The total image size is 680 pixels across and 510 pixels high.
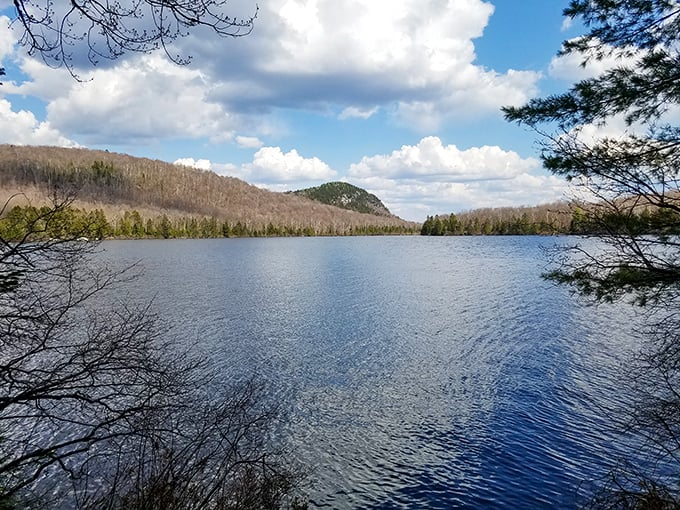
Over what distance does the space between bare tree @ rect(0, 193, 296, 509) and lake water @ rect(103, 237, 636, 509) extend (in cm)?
183

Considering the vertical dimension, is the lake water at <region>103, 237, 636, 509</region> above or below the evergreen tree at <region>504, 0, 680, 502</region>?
below

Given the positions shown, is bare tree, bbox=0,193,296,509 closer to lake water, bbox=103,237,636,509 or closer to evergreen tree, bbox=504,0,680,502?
lake water, bbox=103,237,636,509

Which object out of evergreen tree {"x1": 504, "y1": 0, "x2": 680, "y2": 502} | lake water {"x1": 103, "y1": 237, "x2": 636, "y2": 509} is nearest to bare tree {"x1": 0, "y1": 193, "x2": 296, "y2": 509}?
lake water {"x1": 103, "y1": 237, "x2": 636, "y2": 509}

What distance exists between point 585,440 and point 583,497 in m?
2.91

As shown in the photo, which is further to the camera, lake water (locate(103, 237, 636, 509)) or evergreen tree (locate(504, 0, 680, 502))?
lake water (locate(103, 237, 636, 509))

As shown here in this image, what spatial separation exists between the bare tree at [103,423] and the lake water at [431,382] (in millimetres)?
1825

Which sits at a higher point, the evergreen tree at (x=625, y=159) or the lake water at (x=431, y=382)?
the evergreen tree at (x=625, y=159)

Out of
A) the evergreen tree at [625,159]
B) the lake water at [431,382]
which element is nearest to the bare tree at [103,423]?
the lake water at [431,382]

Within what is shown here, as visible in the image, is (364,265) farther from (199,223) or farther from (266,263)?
(199,223)

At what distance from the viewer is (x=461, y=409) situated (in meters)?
15.3

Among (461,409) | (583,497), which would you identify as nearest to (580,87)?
(583,497)

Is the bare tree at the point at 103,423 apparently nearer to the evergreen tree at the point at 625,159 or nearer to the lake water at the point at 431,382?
the lake water at the point at 431,382

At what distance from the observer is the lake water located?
11.2m

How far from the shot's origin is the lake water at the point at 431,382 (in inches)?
442
